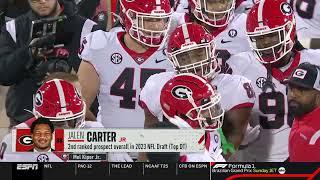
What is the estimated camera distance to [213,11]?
2.37 metres

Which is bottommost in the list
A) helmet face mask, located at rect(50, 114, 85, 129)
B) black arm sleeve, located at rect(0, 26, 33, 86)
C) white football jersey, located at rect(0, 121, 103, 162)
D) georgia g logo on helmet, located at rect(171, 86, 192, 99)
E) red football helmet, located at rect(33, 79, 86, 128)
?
white football jersey, located at rect(0, 121, 103, 162)

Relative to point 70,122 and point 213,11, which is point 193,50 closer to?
point 213,11

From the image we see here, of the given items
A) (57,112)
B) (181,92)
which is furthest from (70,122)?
(181,92)

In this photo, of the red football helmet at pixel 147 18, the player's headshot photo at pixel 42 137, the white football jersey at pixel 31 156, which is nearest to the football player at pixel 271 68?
the red football helmet at pixel 147 18

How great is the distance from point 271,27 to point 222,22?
0.53 feet

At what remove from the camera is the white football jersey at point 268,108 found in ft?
7.80

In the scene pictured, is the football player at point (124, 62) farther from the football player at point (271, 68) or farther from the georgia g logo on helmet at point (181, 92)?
the football player at point (271, 68)

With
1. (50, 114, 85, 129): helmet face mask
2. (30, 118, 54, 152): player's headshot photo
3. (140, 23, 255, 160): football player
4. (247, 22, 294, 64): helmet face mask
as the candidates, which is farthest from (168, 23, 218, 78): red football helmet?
(30, 118, 54, 152): player's headshot photo

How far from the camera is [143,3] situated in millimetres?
2352

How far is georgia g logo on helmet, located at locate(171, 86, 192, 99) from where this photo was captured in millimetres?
2316

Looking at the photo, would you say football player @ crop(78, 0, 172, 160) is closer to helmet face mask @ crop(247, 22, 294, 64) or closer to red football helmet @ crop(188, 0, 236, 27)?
red football helmet @ crop(188, 0, 236, 27)

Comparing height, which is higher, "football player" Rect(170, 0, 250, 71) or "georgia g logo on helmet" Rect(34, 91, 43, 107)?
"football player" Rect(170, 0, 250, 71)

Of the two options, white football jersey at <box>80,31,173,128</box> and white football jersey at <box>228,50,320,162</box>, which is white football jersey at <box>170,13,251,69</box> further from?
white football jersey at <box>80,31,173,128</box>

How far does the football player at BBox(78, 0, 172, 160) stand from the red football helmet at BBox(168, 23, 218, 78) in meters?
0.04
